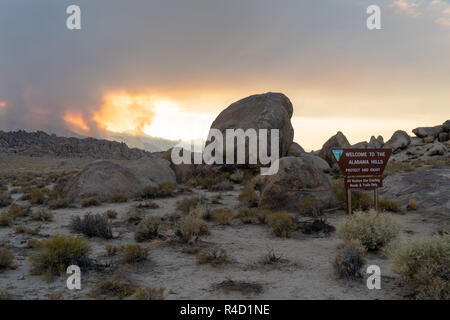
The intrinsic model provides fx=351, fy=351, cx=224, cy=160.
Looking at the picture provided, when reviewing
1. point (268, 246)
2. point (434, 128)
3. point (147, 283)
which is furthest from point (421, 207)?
point (434, 128)

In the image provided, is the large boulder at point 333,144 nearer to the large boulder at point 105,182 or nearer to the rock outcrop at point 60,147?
the large boulder at point 105,182

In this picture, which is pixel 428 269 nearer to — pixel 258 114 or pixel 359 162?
pixel 359 162

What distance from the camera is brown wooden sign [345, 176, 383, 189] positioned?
1155 cm

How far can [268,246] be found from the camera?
29.8 ft

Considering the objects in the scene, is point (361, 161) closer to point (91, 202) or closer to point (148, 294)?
point (148, 294)

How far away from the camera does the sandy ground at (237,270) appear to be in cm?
603

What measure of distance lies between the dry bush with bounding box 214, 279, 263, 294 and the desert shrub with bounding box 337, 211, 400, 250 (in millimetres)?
3263

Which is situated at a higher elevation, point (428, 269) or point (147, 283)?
point (428, 269)

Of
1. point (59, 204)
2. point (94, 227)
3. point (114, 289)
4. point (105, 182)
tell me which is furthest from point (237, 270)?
point (105, 182)

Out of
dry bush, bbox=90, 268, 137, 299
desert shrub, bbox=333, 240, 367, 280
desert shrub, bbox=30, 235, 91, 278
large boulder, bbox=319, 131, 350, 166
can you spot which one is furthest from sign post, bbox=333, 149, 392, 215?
large boulder, bbox=319, 131, 350, 166

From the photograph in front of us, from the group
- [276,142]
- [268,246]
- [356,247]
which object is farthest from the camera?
[276,142]

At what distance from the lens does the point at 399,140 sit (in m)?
46.3
